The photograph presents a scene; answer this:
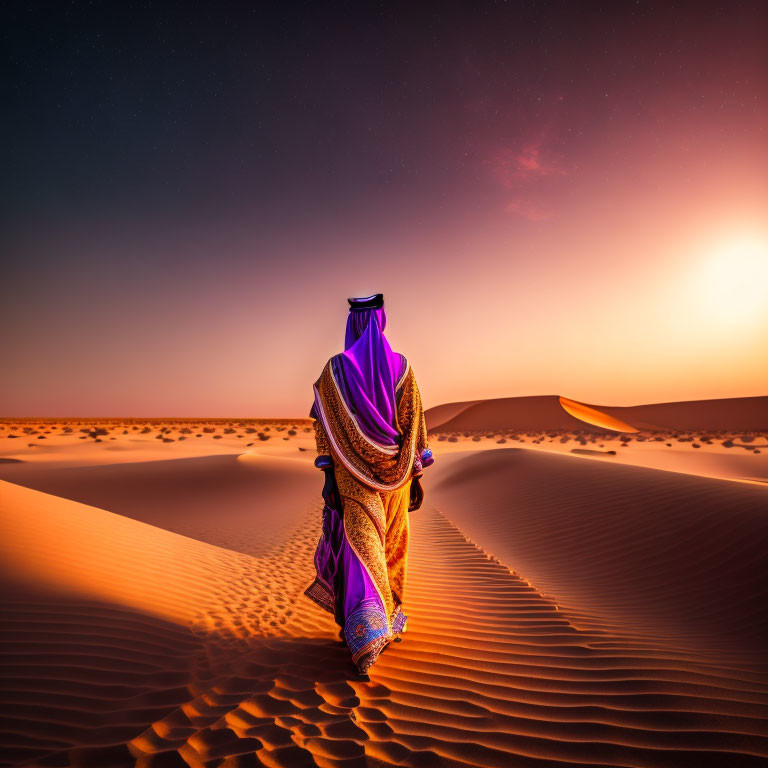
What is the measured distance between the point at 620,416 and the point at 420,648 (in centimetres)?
9791

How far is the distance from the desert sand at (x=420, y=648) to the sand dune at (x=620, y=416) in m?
57.5

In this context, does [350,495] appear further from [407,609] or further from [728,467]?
[728,467]

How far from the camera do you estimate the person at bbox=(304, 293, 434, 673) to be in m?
3.84

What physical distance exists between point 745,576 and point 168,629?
628 centimetres

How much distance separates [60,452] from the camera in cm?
2327

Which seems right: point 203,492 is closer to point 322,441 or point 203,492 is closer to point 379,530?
point 322,441

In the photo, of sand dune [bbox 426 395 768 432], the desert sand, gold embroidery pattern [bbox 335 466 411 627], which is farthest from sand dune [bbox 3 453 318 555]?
sand dune [bbox 426 395 768 432]

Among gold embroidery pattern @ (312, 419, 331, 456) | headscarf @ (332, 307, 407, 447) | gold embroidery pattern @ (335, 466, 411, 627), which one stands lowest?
gold embroidery pattern @ (335, 466, 411, 627)

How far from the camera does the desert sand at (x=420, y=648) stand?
2.62m

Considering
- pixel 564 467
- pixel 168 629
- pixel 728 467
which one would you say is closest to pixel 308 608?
pixel 168 629

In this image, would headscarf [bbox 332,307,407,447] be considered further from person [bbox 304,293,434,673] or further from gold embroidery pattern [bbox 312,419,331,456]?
gold embroidery pattern [bbox 312,419,331,456]

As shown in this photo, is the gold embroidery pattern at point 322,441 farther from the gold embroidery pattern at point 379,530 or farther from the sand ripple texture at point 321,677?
the sand ripple texture at point 321,677

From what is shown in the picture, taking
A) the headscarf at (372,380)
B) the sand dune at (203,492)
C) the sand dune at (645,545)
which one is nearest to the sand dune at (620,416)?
the sand dune at (203,492)

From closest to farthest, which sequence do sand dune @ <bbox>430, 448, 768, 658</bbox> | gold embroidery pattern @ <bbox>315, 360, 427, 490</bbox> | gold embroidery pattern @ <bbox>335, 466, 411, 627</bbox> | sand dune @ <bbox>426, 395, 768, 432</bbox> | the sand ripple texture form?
the sand ripple texture, gold embroidery pattern @ <bbox>335, 466, 411, 627</bbox>, gold embroidery pattern @ <bbox>315, 360, 427, 490</bbox>, sand dune @ <bbox>430, 448, 768, 658</bbox>, sand dune @ <bbox>426, 395, 768, 432</bbox>
